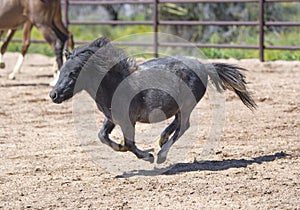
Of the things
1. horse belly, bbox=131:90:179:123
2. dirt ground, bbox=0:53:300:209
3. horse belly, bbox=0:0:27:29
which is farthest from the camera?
horse belly, bbox=0:0:27:29

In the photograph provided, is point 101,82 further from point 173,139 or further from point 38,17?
point 38,17

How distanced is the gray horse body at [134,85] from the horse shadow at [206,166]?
0.37ft

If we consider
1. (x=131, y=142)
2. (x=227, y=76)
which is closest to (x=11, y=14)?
(x=227, y=76)

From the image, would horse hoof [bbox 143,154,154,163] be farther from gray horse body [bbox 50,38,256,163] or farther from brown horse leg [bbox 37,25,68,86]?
brown horse leg [bbox 37,25,68,86]

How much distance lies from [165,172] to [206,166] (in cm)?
36

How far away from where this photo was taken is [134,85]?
16.9ft

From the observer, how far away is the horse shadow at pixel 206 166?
5.19 m

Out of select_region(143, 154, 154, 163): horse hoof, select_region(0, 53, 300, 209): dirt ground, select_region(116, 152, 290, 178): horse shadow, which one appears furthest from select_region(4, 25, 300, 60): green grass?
select_region(143, 154, 154, 163): horse hoof

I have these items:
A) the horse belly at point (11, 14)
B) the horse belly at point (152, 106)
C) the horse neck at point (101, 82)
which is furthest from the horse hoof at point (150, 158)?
the horse belly at point (11, 14)

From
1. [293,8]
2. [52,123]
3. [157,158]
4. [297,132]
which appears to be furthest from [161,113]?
[293,8]

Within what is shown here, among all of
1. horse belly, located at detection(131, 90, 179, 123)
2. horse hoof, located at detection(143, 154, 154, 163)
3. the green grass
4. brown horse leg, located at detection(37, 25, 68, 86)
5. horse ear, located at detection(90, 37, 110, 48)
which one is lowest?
the green grass

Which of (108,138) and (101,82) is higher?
(101,82)

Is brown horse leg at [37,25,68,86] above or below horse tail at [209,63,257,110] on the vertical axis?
below

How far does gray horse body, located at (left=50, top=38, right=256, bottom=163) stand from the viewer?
499cm
